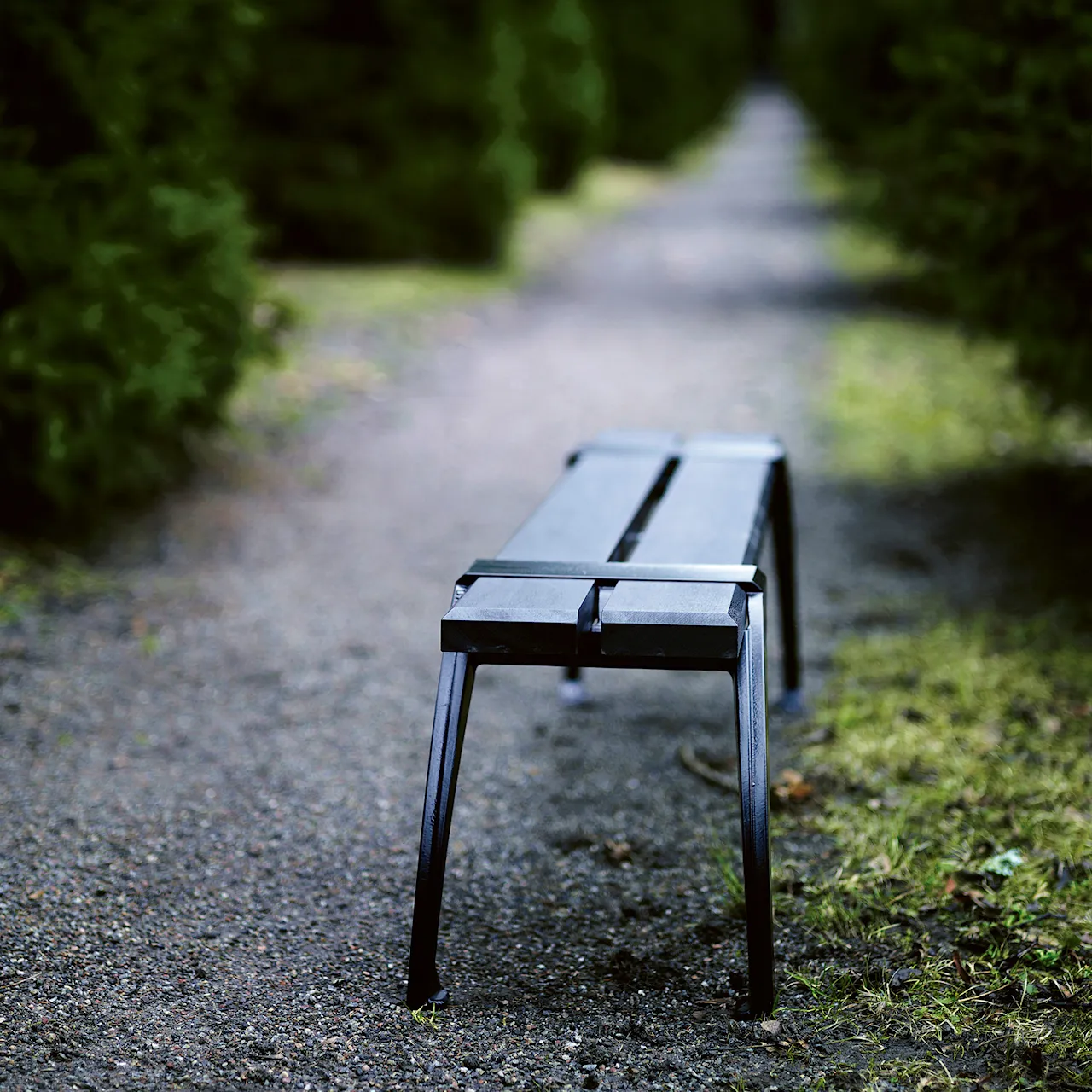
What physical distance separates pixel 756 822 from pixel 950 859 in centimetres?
77

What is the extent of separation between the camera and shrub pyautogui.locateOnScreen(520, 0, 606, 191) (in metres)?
15.9

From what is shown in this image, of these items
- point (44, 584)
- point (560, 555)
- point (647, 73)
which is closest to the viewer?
point (560, 555)

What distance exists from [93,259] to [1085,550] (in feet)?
12.5

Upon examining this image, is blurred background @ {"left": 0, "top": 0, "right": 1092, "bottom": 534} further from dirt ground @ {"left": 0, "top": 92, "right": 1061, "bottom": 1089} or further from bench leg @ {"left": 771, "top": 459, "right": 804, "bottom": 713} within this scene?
bench leg @ {"left": 771, "top": 459, "right": 804, "bottom": 713}

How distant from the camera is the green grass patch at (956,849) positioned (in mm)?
2234

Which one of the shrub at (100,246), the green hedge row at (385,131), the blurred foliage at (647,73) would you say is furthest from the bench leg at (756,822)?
the blurred foliage at (647,73)

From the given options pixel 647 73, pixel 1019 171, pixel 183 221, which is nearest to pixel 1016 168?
pixel 1019 171

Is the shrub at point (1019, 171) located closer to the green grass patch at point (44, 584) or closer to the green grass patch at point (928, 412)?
the green grass patch at point (928, 412)

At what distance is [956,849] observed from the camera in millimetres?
2746

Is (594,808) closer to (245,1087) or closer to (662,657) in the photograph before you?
(662,657)

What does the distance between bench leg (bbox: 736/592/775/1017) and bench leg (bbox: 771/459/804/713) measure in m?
1.24

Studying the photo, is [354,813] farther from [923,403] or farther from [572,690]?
[923,403]

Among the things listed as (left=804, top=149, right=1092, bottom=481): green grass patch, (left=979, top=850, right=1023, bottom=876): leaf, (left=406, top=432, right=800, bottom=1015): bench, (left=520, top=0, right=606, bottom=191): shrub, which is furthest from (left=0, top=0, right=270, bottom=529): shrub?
(left=520, top=0, right=606, bottom=191): shrub

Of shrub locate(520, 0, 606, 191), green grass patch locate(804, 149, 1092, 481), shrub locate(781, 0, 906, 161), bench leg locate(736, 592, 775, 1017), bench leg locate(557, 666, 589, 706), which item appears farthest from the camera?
shrub locate(520, 0, 606, 191)
